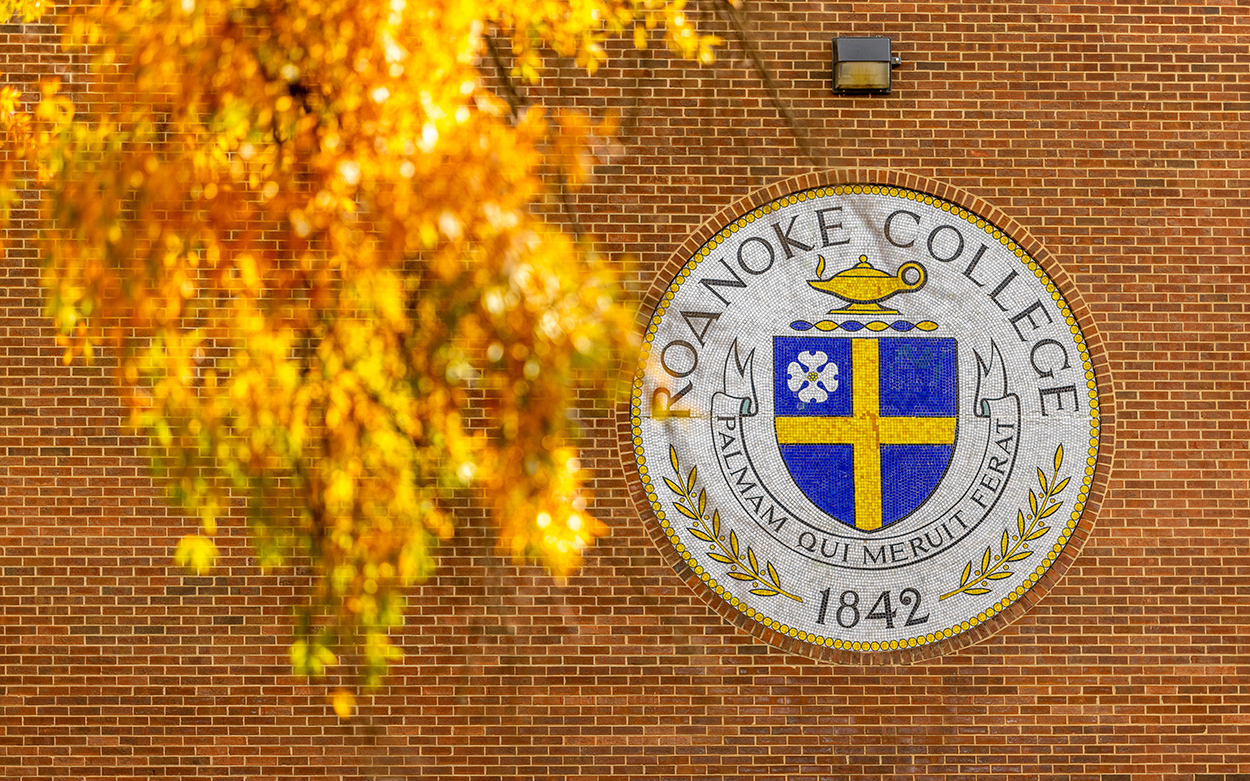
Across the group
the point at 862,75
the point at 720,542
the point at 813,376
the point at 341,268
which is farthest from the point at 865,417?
the point at 341,268

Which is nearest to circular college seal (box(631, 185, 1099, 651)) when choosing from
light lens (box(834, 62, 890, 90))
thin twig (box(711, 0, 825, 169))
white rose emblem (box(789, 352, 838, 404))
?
white rose emblem (box(789, 352, 838, 404))

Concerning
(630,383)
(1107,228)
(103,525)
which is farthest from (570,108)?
(103,525)

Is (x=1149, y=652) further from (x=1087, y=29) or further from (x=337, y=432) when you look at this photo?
(x=337, y=432)

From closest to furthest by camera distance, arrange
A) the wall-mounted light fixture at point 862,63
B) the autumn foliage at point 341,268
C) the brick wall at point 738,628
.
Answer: the autumn foliage at point 341,268
the brick wall at point 738,628
the wall-mounted light fixture at point 862,63

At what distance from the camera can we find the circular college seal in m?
5.63

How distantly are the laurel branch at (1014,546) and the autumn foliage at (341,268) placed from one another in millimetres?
2157

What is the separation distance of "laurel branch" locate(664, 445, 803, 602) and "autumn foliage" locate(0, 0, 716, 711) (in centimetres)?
57

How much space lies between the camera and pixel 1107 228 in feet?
19.0

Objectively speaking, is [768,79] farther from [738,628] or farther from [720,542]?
[738,628]

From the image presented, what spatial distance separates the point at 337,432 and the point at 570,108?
7.92 ft

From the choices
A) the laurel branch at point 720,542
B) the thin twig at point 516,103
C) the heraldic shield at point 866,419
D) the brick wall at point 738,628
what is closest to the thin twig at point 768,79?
the brick wall at point 738,628

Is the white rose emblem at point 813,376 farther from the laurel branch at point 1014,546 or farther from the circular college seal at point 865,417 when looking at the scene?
the laurel branch at point 1014,546

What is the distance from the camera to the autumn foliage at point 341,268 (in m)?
4.04

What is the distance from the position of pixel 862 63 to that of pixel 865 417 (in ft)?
6.45
